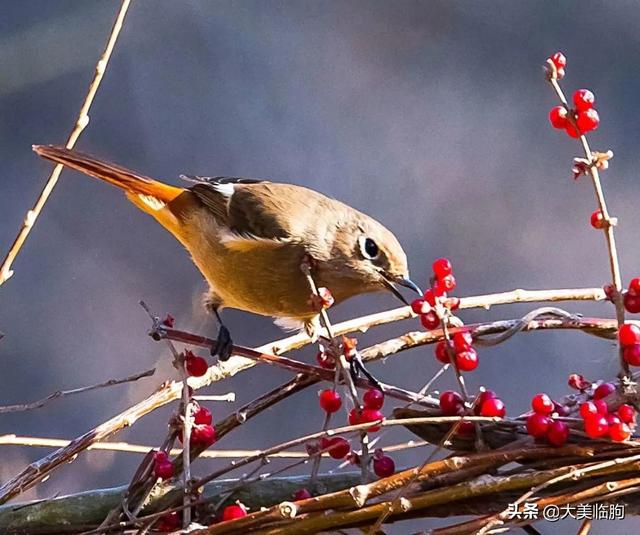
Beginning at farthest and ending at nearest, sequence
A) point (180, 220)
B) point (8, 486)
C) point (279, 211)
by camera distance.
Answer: point (180, 220), point (279, 211), point (8, 486)

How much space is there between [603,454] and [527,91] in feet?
5.00

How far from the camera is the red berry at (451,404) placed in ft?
2.50

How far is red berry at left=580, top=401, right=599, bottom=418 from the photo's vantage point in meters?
0.70

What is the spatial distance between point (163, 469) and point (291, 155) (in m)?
1.39

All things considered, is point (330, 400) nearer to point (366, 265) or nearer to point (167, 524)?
point (167, 524)

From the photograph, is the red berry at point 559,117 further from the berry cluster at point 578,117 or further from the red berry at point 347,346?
the red berry at point 347,346

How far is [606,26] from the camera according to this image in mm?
2043

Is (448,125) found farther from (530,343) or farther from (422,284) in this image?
(530,343)

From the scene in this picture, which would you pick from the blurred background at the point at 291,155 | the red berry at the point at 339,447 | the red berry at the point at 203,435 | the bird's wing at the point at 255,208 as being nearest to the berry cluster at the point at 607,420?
the red berry at the point at 339,447

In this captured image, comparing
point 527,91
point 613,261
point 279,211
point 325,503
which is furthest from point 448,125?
point 325,503

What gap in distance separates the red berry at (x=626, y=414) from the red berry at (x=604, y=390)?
0.14ft

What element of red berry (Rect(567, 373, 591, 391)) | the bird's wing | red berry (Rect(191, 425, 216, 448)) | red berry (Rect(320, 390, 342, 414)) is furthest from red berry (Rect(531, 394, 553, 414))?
the bird's wing

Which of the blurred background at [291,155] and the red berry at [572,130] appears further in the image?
the blurred background at [291,155]

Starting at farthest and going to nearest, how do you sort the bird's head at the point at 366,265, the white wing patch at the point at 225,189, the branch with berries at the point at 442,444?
the white wing patch at the point at 225,189 → the bird's head at the point at 366,265 → the branch with berries at the point at 442,444
